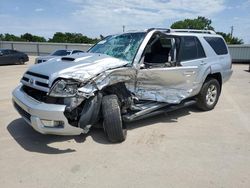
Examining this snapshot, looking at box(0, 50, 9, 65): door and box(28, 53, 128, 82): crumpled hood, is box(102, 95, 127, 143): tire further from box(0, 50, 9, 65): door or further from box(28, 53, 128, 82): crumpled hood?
box(0, 50, 9, 65): door

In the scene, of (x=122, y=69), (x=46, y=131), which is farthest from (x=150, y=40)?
(x=46, y=131)

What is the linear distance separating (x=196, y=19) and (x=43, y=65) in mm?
63349

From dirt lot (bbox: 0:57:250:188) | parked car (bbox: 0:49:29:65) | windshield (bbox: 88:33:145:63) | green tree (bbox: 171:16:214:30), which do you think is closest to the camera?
dirt lot (bbox: 0:57:250:188)

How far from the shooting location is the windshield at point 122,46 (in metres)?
5.38

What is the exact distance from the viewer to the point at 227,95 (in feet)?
31.2

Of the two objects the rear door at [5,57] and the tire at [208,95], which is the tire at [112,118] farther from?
the rear door at [5,57]

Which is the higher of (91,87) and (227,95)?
(91,87)

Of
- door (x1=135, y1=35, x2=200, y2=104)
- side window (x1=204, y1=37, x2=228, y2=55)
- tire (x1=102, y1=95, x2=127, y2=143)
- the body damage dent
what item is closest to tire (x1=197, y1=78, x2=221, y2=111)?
door (x1=135, y1=35, x2=200, y2=104)

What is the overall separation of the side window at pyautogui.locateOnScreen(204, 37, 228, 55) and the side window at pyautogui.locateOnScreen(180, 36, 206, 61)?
508mm

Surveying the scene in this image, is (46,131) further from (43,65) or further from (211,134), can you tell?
(211,134)

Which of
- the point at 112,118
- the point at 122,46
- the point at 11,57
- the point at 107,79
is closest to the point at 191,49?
the point at 122,46

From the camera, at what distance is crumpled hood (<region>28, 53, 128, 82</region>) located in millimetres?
4289

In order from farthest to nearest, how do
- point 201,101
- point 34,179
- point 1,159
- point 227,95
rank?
point 227,95 → point 201,101 → point 1,159 → point 34,179

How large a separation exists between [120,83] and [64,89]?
1.09 metres
